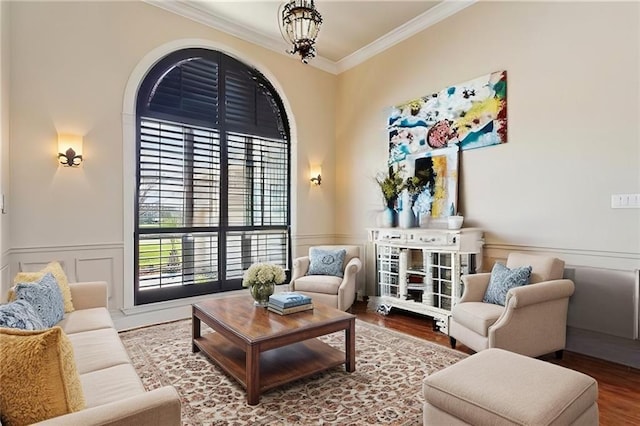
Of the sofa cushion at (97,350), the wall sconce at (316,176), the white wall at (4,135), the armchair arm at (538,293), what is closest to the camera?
Result: the sofa cushion at (97,350)

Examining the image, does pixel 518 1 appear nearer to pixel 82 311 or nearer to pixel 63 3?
pixel 63 3

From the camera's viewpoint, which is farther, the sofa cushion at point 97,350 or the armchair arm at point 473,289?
the armchair arm at point 473,289

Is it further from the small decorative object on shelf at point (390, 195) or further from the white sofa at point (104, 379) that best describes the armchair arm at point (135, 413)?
the small decorative object on shelf at point (390, 195)

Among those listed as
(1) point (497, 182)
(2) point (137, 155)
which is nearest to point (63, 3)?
(2) point (137, 155)

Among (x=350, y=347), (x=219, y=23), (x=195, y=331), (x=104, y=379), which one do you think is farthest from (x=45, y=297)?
(x=219, y=23)

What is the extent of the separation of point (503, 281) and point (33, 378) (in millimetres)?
3173

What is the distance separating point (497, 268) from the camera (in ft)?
10.4

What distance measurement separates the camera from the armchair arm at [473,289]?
125 inches

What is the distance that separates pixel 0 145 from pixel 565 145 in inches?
190

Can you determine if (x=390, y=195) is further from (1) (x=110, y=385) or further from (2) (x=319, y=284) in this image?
(1) (x=110, y=385)

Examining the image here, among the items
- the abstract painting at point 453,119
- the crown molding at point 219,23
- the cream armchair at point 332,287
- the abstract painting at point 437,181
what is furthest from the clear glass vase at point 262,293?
the crown molding at point 219,23

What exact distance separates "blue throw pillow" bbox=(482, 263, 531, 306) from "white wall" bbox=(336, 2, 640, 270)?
1.82ft

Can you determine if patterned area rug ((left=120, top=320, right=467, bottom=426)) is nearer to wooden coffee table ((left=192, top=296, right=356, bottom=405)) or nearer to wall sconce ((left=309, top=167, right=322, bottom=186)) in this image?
wooden coffee table ((left=192, top=296, right=356, bottom=405))

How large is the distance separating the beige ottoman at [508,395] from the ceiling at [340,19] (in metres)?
3.90
